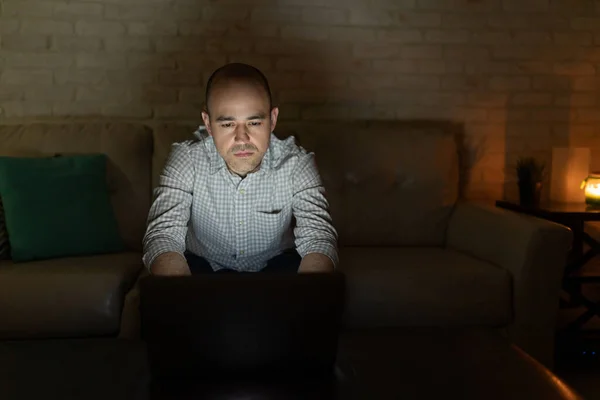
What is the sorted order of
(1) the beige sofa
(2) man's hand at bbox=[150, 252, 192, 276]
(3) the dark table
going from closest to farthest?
Answer: (3) the dark table
(2) man's hand at bbox=[150, 252, 192, 276]
(1) the beige sofa

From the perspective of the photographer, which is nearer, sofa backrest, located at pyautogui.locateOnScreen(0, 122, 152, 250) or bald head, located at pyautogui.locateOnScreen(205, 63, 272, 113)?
bald head, located at pyautogui.locateOnScreen(205, 63, 272, 113)

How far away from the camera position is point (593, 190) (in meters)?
2.44

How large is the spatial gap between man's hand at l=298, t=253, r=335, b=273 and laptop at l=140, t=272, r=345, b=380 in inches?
18.4

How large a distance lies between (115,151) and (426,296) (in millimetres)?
1362

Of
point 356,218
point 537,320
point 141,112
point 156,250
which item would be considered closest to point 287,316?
point 156,250

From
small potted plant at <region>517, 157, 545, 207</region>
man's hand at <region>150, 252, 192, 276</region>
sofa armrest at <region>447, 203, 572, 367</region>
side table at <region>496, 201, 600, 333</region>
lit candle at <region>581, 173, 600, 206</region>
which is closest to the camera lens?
man's hand at <region>150, 252, 192, 276</region>

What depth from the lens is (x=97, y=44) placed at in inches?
105

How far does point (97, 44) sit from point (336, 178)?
1.26m

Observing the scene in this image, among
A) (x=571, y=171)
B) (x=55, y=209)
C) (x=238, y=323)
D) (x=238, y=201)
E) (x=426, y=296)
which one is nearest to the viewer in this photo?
(x=238, y=323)

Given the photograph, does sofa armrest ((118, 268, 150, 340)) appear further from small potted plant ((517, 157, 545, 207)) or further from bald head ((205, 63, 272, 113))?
small potted plant ((517, 157, 545, 207))

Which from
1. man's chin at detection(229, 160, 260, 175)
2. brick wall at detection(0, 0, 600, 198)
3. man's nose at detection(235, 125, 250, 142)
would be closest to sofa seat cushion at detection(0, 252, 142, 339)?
man's chin at detection(229, 160, 260, 175)

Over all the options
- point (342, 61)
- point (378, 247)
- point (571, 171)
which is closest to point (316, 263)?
point (378, 247)

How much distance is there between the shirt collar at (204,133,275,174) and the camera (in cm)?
175

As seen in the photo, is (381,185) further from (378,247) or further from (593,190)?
(593,190)
